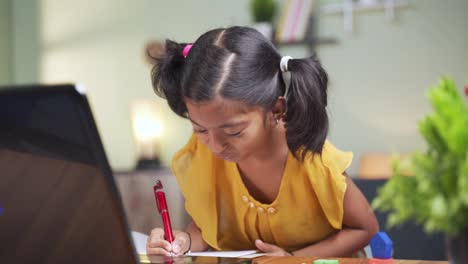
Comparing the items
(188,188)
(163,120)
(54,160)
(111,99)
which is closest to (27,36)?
(111,99)

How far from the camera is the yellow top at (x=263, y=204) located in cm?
145

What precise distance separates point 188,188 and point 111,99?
10.5 ft

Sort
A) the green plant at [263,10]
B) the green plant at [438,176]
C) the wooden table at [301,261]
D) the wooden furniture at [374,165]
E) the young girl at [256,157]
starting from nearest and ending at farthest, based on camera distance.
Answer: the green plant at [438,176] < the wooden table at [301,261] < the young girl at [256,157] < the wooden furniture at [374,165] < the green plant at [263,10]

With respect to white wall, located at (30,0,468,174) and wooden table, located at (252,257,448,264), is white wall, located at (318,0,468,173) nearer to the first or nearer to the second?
white wall, located at (30,0,468,174)

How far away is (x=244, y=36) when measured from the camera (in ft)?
4.55

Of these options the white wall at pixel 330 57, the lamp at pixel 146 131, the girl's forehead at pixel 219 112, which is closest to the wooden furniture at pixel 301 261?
the girl's forehead at pixel 219 112

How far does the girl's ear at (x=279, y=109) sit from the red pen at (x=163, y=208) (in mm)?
310

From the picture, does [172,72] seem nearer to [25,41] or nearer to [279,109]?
[279,109]

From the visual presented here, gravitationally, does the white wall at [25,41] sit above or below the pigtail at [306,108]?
below

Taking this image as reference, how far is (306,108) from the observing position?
4.62 ft

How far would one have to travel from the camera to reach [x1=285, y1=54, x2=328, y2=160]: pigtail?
4.59ft

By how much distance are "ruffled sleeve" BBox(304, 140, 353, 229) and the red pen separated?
325 millimetres

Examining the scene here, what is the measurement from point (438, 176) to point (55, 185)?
15.8 inches

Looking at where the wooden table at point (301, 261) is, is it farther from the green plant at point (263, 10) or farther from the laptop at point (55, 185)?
the green plant at point (263, 10)
